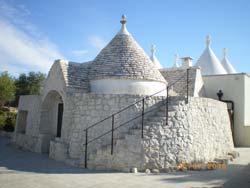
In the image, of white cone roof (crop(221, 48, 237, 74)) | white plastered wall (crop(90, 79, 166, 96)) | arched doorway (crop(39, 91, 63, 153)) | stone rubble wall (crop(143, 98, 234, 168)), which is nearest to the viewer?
stone rubble wall (crop(143, 98, 234, 168))

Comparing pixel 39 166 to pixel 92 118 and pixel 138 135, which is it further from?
pixel 138 135

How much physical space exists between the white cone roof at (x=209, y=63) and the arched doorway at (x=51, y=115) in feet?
40.2

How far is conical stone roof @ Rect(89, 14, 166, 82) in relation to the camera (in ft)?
40.2

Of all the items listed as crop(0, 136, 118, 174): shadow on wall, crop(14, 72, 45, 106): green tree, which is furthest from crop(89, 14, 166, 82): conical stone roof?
crop(14, 72, 45, 106): green tree

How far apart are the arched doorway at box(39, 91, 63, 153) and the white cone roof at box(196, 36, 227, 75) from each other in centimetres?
1225

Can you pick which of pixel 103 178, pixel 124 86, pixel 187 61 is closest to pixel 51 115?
pixel 124 86

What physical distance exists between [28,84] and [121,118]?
34.5 metres

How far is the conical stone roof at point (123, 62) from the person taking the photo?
12.2 m

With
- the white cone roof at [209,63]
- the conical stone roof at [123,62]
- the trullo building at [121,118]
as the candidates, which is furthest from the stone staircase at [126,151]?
the white cone roof at [209,63]

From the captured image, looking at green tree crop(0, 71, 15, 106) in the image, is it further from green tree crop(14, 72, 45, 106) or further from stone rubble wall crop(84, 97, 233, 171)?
stone rubble wall crop(84, 97, 233, 171)

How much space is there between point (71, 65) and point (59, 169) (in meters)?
6.11

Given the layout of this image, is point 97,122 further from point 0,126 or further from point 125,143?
point 0,126

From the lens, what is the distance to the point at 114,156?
8.88 meters

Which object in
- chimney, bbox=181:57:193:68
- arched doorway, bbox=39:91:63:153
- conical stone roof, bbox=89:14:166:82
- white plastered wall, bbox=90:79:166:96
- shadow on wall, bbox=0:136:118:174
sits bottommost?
shadow on wall, bbox=0:136:118:174
